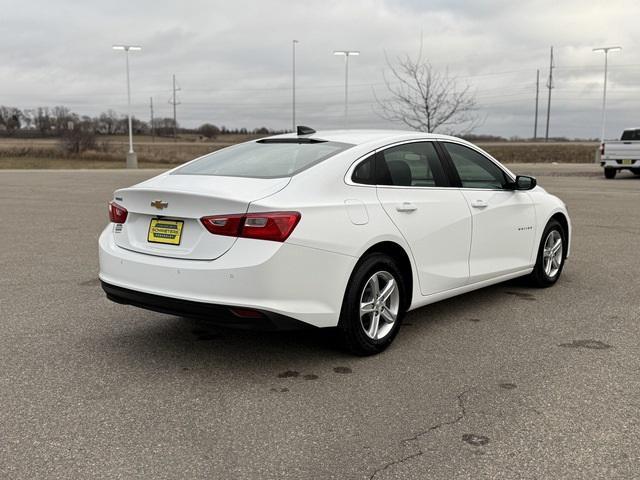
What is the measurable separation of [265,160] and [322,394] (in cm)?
177

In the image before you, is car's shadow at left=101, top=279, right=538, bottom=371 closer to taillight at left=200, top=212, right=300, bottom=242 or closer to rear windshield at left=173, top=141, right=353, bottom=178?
taillight at left=200, top=212, right=300, bottom=242

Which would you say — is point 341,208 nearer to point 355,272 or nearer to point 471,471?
point 355,272

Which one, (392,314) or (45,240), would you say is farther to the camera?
(45,240)

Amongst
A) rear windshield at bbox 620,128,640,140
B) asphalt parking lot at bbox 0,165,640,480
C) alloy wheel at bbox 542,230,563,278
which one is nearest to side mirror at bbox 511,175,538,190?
alloy wheel at bbox 542,230,563,278

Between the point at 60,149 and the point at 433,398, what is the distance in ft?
167

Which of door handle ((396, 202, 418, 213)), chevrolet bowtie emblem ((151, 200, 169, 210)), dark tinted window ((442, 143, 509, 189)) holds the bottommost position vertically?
door handle ((396, 202, 418, 213))

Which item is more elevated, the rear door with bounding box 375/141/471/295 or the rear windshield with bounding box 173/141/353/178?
the rear windshield with bounding box 173/141/353/178

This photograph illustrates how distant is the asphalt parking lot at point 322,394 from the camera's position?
10.4 feet

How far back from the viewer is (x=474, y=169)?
590cm

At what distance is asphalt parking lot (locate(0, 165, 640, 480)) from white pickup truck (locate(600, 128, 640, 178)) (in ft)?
66.9

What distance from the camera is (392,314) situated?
483 cm

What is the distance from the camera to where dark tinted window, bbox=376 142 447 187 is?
16.2 ft

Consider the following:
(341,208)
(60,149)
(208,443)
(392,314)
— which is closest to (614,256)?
(392,314)

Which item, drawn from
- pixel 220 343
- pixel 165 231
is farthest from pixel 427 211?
pixel 165 231
